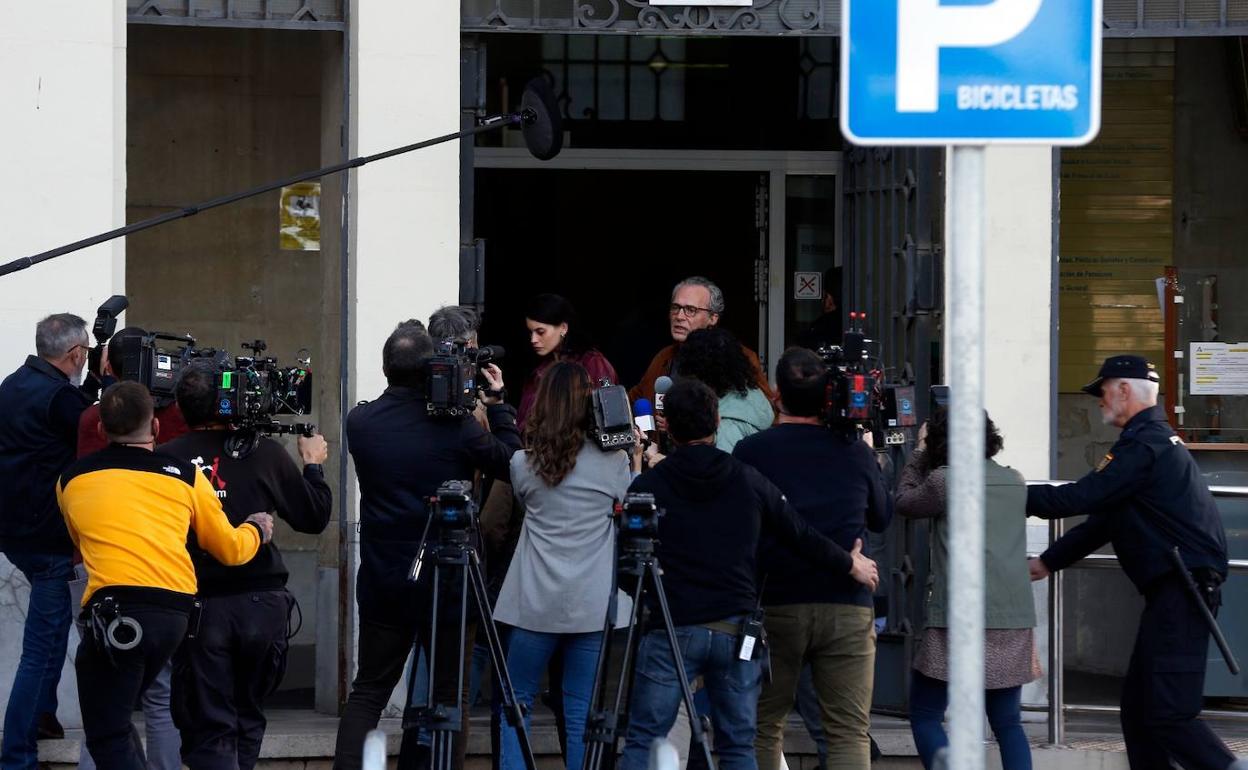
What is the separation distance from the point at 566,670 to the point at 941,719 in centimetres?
146

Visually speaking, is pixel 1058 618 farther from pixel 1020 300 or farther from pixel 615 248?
pixel 615 248

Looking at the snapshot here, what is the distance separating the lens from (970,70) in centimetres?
406

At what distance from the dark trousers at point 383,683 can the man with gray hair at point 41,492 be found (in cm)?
135

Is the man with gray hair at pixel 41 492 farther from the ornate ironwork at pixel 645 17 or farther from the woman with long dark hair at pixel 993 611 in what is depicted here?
the woman with long dark hair at pixel 993 611

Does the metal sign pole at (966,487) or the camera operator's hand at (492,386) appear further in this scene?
the camera operator's hand at (492,386)

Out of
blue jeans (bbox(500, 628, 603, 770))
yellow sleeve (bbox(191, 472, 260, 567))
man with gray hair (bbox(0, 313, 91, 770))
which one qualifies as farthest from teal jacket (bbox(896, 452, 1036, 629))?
man with gray hair (bbox(0, 313, 91, 770))

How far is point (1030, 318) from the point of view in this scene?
859 centimetres

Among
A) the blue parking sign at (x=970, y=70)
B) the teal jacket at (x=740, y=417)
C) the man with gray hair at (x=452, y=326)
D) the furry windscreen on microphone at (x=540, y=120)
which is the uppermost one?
the furry windscreen on microphone at (x=540, y=120)

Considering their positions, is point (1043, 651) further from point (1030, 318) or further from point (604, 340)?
point (604, 340)

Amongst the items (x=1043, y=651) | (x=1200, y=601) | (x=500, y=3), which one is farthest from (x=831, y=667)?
(x=500, y=3)

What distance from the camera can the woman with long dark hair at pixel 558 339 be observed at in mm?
8109

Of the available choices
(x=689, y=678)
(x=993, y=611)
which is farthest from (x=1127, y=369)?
(x=689, y=678)

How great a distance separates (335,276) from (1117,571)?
149 inches

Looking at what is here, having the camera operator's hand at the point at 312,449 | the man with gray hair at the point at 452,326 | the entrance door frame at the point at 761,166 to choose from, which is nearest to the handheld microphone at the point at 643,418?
the man with gray hair at the point at 452,326
